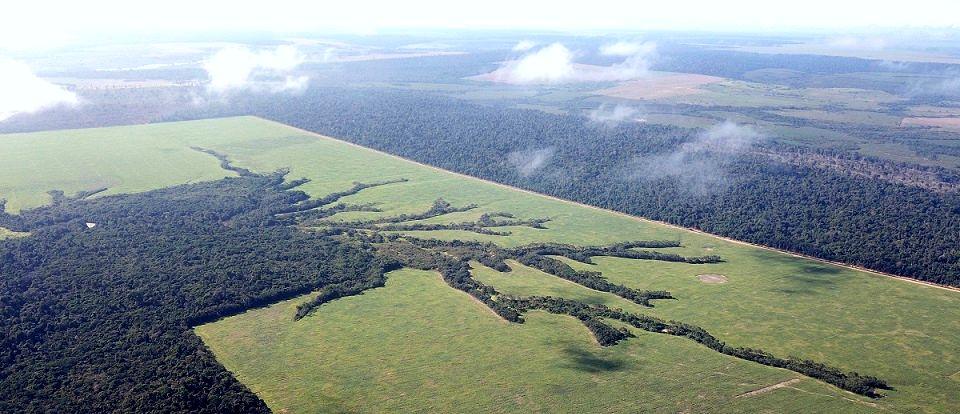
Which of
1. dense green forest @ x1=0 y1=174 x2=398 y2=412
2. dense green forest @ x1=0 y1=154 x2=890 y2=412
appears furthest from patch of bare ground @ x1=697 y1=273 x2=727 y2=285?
dense green forest @ x1=0 y1=174 x2=398 y2=412

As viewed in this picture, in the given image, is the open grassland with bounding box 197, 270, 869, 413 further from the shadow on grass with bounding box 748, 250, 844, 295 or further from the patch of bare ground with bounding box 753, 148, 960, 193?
the patch of bare ground with bounding box 753, 148, 960, 193

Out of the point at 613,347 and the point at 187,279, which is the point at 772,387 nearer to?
the point at 613,347

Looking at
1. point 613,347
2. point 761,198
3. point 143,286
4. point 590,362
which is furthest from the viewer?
point 761,198

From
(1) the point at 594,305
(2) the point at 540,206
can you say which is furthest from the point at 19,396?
(2) the point at 540,206

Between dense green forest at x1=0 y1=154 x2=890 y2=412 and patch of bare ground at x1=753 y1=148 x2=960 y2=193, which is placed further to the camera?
patch of bare ground at x1=753 y1=148 x2=960 y2=193

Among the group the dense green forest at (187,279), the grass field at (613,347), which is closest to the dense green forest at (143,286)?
the dense green forest at (187,279)

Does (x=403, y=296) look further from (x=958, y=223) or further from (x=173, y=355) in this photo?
(x=958, y=223)

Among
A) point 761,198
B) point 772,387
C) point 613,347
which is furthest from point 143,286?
point 761,198
